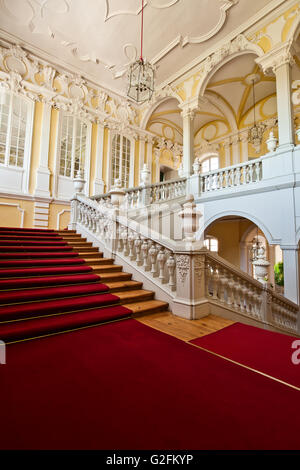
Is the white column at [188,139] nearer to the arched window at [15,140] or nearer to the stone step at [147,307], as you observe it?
the arched window at [15,140]

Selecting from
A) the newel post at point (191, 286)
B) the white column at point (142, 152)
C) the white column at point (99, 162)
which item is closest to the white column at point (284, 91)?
the newel post at point (191, 286)

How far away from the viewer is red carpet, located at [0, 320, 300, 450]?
1.06m

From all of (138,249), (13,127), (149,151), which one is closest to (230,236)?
(149,151)

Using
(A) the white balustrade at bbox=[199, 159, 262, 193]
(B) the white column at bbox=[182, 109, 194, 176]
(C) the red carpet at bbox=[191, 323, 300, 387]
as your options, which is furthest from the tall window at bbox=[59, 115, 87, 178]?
(C) the red carpet at bbox=[191, 323, 300, 387]

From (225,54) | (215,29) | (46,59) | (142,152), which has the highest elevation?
(215,29)

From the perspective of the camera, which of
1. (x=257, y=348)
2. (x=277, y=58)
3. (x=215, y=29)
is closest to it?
(x=257, y=348)

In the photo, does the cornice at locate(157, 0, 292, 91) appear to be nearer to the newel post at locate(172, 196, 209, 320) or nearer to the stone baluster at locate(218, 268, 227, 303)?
the newel post at locate(172, 196, 209, 320)

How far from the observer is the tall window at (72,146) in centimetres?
836

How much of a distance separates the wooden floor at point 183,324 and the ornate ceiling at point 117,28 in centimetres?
844

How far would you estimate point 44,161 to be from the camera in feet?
25.5

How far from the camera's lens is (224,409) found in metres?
1.25

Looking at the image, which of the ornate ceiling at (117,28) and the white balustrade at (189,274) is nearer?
the white balustrade at (189,274)

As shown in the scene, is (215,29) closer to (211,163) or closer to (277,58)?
(277,58)

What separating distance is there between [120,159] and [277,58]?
6444mm
